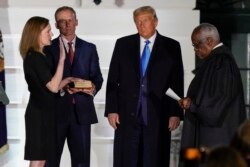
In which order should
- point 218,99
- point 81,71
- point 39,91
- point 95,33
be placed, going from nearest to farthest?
point 218,99
point 39,91
point 81,71
point 95,33

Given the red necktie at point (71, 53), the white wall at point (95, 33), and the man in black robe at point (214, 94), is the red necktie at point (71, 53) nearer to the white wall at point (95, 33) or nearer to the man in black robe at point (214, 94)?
the white wall at point (95, 33)

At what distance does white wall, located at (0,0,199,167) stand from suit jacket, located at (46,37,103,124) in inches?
33.4

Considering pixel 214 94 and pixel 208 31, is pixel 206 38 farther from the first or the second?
pixel 214 94

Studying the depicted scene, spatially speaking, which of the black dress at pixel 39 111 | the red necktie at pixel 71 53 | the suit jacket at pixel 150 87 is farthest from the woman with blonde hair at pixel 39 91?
the suit jacket at pixel 150 87

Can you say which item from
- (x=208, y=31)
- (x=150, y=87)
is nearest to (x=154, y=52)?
(x=150, y=87)

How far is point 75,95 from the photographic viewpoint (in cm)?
602

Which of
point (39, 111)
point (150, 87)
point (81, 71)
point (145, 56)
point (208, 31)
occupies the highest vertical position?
point (208, 31)

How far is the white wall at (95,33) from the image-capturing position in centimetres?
695

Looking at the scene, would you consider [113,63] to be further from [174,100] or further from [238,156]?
[238,156]

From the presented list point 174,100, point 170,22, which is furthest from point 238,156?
point 170,22

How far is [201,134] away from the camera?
214 inches

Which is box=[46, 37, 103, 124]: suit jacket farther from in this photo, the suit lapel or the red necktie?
the suit lapel

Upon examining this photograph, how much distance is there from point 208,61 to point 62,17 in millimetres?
1368

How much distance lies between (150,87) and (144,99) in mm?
111
